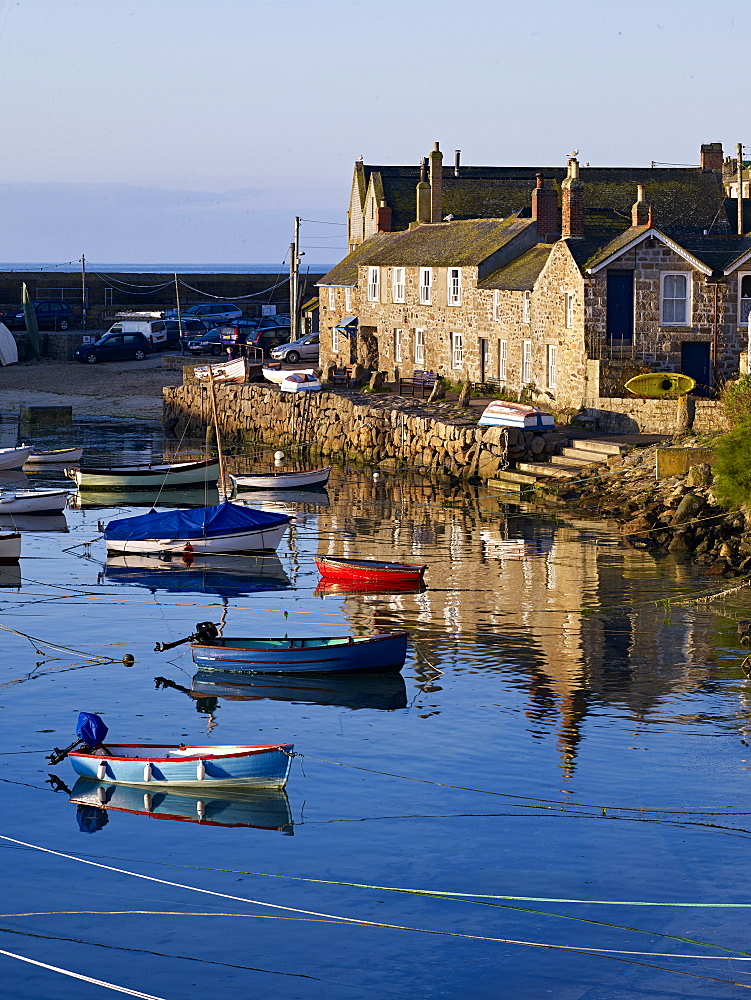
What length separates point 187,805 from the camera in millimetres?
21375

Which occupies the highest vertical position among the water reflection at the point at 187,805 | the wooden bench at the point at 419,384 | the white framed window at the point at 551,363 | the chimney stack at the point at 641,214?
the chimney stack at the point at 641,214

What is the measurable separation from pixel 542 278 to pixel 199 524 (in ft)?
70.5

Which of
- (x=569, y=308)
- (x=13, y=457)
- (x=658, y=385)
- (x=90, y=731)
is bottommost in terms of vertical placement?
(x=90, y=731)

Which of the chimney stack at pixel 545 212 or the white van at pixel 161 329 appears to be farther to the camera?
the white van at pixel 161 329

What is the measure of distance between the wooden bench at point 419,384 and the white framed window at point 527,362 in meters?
6.63

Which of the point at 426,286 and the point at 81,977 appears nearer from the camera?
the point at 81,977

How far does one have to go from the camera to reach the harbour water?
54.2 ft

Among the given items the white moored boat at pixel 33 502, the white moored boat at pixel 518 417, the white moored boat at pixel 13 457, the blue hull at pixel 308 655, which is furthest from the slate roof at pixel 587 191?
the blue hull at pixel 308 655

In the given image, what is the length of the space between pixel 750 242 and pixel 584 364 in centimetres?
825

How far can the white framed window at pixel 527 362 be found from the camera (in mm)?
57938

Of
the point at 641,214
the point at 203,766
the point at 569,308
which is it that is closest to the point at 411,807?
the point at 203,766

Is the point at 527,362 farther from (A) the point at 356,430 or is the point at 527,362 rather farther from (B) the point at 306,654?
(B) the point at 306,654

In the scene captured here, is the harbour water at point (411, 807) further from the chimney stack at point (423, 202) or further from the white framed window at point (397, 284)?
the chimney stack at point (423, 202)

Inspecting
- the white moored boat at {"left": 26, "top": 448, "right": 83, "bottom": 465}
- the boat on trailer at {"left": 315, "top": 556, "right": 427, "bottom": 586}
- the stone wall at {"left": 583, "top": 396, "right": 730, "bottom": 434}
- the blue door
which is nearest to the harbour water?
the boat on trailer at {"left": 315, "top": 556, "right": 427, "bottom": 586}
